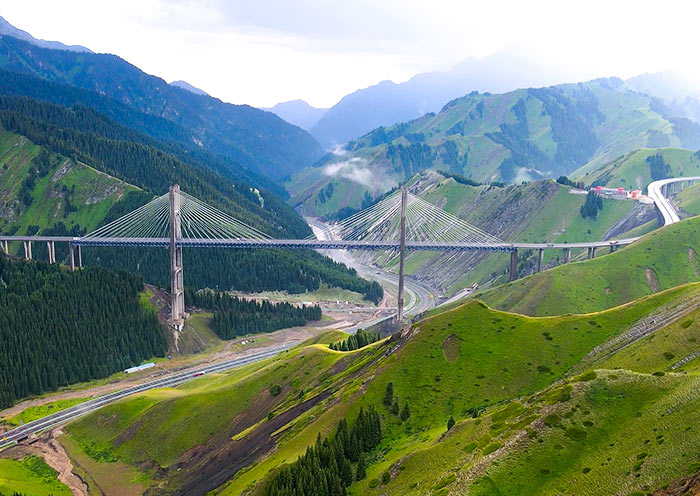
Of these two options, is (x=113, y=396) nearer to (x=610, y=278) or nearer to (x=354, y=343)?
(x=354, y=343)

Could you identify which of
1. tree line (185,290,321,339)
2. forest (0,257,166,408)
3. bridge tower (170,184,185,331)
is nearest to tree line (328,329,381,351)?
forest (0,257,166,408)

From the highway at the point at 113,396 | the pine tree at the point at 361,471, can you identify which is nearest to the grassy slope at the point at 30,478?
the highway at the point at 113,396

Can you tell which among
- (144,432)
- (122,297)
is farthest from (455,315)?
(122,297)

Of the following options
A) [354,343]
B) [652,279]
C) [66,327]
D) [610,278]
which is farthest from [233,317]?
[652,279]

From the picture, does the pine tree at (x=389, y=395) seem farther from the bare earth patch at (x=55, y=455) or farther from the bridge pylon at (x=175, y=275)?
the bridge pylon at (x=175, y=275)

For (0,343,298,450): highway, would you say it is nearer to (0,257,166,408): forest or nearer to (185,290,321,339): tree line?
(0,257,166,408): forest

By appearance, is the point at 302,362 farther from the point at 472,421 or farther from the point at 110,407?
the point at 472,421

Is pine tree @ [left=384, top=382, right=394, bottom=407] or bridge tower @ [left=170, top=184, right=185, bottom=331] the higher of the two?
bridge tower @ [left=170, top=184, right=185, bottom=331]
